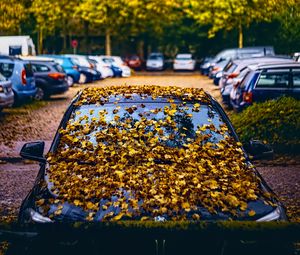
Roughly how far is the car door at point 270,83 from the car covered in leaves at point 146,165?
9980 millimetres

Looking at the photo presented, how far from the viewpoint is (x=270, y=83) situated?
16734mm

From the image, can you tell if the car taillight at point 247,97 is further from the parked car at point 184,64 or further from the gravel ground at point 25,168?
the parked car at point 184,64

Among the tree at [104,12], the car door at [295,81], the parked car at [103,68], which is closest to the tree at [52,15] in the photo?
the tree at [104,12]

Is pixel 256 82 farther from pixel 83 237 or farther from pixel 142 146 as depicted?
pixel 83 237

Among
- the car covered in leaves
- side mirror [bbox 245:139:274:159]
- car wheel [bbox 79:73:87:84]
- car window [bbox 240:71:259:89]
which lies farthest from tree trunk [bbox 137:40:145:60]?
side mirror [bbox 245:139:274:159]

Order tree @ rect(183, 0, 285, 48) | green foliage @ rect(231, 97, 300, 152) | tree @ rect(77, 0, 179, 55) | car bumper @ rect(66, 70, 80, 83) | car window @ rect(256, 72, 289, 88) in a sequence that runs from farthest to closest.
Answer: tree @ rect(77, 0, 179, 55) → tree @ rect(183, 0, 285, 48) → car bumper @ rect(66, 70, 80, 83) → car window @ rect(256, 72, 289, 88) → green foliage @ rect(231, 97, 300, 152)

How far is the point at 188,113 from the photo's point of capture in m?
6.25

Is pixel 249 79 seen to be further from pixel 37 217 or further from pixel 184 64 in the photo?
pixel 184 64

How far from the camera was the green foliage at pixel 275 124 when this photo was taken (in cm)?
1248

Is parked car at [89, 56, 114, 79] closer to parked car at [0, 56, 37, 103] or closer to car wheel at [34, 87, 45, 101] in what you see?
car wheel at [34, 87, 45, 101]

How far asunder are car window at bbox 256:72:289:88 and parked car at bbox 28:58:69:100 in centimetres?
1118

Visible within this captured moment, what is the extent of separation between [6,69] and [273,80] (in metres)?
9.04

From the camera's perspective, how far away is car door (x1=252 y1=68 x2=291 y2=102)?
1666cm

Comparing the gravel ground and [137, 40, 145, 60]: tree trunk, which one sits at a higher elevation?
the gravel ground
